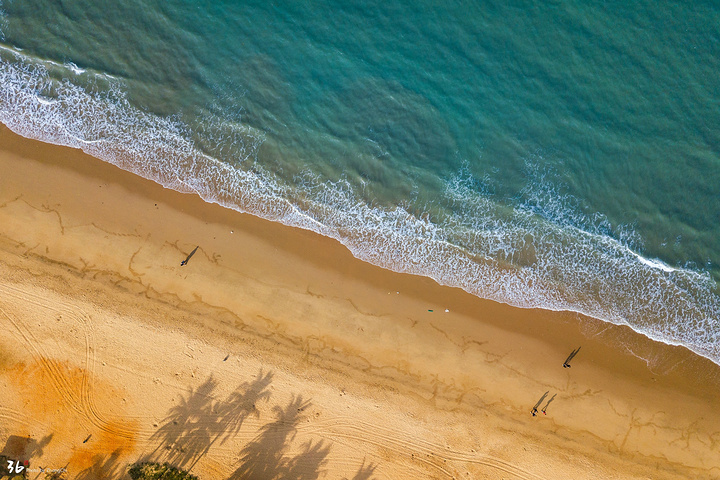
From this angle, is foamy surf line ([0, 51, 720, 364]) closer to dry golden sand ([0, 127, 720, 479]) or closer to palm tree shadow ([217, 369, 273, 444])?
dry golden sand ([0, 127, 720, 479])

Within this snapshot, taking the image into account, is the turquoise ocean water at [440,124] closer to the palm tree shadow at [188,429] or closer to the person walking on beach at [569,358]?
the person walking on beach at [569,358]

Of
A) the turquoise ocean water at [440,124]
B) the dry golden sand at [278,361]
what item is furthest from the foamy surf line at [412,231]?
the dry golden sand at [278,361]

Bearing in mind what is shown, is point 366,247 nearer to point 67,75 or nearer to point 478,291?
point 478,291

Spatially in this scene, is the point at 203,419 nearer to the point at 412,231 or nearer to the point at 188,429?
the point at 188,429

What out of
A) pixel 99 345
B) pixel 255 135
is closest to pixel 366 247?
pixel 255 135

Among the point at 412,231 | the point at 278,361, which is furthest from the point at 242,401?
the point at 412,231
